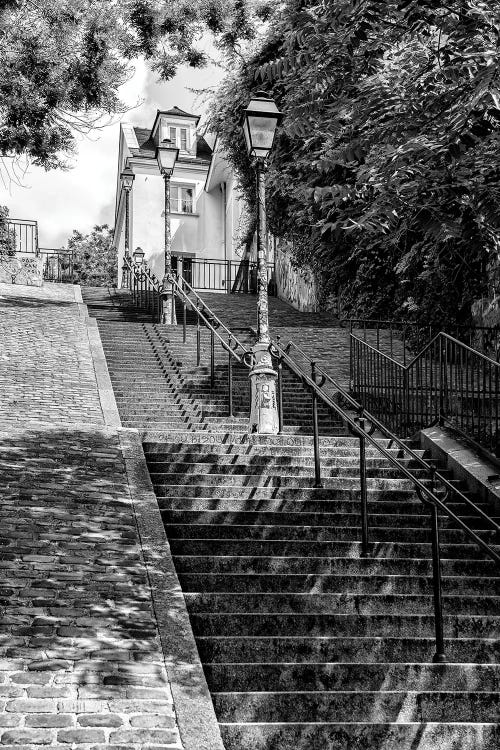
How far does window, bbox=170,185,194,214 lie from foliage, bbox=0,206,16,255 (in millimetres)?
11065

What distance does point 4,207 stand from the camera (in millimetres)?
32156

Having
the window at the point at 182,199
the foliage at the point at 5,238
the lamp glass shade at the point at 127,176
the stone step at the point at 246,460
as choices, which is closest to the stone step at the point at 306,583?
the stone step at the point at 246,460

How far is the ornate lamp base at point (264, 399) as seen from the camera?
11633mm

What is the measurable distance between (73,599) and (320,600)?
178 centimetres

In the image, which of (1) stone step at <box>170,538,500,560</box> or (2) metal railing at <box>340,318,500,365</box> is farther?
(2) metal railing at <box>340,318,500,365</box>

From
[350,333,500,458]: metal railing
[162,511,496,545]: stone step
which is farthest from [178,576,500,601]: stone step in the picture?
[350,333,500,458]: metal railing

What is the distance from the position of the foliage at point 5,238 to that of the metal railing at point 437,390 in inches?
667

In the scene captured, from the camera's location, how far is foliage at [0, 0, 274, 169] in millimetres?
16625

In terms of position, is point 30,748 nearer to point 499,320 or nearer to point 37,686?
point 37,686

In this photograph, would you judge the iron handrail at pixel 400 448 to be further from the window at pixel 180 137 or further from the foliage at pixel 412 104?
the window at pixel 180 137

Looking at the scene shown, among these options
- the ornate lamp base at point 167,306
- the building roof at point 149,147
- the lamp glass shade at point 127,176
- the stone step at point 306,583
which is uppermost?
the building roof at point 149,147

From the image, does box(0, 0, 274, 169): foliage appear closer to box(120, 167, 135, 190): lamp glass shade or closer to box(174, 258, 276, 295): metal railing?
box(120, 167, 135, 190): lamp glass shade

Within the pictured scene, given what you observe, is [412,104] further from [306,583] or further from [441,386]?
[306,583]

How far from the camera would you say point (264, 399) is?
11.7 m
